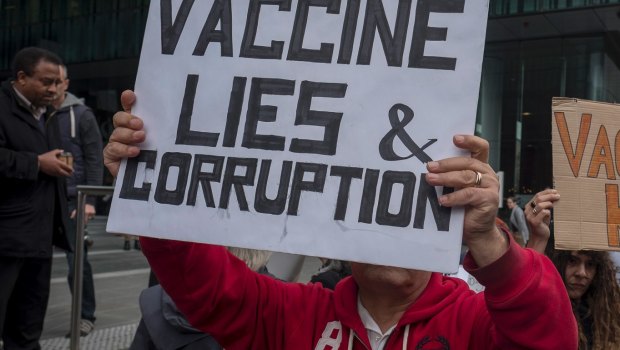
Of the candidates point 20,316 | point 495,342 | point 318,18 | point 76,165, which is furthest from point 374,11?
point 76,165

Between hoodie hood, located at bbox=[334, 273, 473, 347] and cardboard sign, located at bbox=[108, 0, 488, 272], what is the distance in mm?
308

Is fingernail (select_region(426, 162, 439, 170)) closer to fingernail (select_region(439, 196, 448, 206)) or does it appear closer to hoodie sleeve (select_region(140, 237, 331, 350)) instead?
fingernail (select_region(439, 196, 448, 206))

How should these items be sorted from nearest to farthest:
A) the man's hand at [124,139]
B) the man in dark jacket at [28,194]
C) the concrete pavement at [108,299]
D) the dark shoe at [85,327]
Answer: the man's hand at [124,139] < the man in dark jacket at [28,194] < the concrete pavement at [108,299] < the dark shoe at [85,327]

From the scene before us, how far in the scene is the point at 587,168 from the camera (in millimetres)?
2502

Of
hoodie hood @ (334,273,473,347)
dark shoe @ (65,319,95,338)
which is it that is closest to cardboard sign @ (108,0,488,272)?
hoodie hood @ (334,273,473,347)

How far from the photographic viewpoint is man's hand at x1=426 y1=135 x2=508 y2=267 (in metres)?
1.36

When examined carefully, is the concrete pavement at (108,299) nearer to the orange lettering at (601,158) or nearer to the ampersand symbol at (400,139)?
the orange lettering at (601,158)

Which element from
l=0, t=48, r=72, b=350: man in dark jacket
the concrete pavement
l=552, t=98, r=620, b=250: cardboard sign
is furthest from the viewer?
the concrete pavement

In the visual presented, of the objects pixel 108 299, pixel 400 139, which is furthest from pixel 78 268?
pixel 400 139

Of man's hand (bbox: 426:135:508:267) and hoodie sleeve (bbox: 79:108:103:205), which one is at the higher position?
hoodie sleeve (bbox: 79:108:103:205)

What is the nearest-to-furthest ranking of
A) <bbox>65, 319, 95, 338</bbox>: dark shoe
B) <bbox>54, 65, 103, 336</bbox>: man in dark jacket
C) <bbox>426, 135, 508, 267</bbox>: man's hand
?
<bbox>426, 135, 508, 267</bbox>: man's hand
<bbox>54, 65, 103, 336</bbox>: man in dark jacket
<bbox>65, 319, 95, 338</bbox>: dark shoe

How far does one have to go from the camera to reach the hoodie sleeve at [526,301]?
1392 mm

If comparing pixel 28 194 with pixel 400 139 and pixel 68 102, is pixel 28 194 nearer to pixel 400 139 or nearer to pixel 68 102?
pixel 68 102

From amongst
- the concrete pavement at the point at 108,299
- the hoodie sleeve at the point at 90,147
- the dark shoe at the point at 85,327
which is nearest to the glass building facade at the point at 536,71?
the concrete pavement at the point at 108,299
